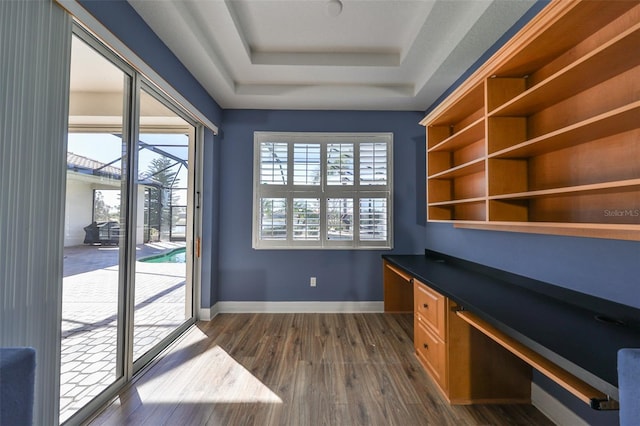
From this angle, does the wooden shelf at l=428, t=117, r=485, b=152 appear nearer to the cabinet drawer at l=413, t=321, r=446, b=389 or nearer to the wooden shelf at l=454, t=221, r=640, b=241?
the wooden shelf at l=454, t=221, r=640, b=241

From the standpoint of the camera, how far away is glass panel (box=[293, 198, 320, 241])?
3289mm

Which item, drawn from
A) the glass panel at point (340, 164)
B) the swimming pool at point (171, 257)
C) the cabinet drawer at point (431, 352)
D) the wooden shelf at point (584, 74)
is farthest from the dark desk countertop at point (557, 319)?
the swimming pool at point (171, 257)

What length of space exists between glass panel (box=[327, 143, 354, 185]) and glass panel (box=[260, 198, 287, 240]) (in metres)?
0.73

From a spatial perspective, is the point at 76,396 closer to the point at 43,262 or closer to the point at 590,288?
the point at 43,262

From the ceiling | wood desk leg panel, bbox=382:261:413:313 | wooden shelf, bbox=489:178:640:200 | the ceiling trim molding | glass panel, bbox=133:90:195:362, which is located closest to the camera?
wooden shelf, bbox=489:178:640:200

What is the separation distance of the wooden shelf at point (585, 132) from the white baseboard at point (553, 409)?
1560mm

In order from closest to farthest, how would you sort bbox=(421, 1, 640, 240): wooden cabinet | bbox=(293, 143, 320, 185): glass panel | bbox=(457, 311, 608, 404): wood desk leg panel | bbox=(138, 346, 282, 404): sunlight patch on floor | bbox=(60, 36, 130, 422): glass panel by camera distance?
bbox=(457, 311, 608, 404): wood desk leg panel
bbox=(421, 1, 640, 240): wooden cabinet
bbox=(60, 36, 130, 422): glass panel
bbox=(138, 346, 282, 404): sunlight patch on floor
bbox=(293, 143, 320, 185): glass panel

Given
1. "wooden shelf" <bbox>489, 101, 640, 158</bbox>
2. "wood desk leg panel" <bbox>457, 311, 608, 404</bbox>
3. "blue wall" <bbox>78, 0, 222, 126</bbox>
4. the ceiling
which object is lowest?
"wood desk leg panel" <bbox>457, 311, 608, 404</bbox>

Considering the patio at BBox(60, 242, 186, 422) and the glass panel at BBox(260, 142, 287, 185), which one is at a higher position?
the glass panel at BBox(260, 142, 287, 185)

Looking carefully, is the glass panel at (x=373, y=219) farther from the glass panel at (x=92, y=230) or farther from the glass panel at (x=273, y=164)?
the glass panel at (x=92, y=230)

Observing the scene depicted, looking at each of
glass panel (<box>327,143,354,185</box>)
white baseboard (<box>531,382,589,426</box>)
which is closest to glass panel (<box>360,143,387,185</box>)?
glass panel (<box>327,143,354,185</box>)

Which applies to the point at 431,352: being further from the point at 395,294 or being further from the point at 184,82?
the point at 184,82

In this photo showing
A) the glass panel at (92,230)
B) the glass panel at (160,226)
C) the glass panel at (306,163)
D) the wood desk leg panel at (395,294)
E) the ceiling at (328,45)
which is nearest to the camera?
the glass panel at (92,230)

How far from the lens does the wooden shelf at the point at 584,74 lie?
39.0 inches
